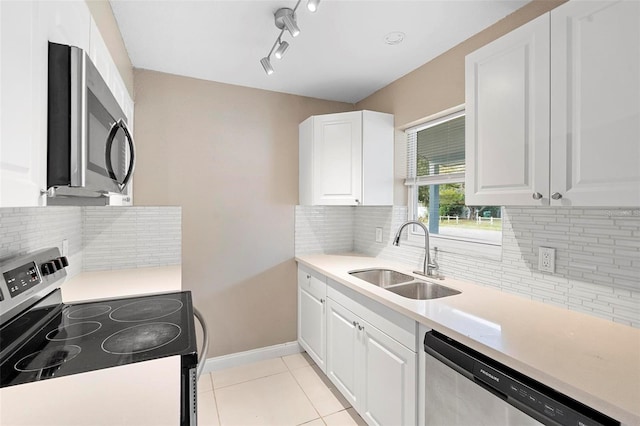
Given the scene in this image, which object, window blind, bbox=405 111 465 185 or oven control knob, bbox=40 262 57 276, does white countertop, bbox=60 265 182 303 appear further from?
window blind, bbox=405 111 465 185

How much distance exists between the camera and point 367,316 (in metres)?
1.82

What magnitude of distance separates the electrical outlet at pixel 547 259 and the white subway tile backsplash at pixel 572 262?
2cm

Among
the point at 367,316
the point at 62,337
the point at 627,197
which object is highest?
the point at 627,197

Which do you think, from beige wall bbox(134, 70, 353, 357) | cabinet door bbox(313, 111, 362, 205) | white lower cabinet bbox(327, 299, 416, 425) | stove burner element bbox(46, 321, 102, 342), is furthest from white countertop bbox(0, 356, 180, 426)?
cabinet door bbox(313, 111, 362, 205)

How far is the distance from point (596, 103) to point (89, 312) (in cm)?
210

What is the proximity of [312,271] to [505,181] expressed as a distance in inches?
63.3

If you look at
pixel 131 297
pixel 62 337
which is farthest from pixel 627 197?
pixel 131 297

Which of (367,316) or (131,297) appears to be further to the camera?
(367,316)

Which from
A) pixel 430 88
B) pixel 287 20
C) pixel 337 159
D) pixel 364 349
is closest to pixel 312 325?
pixel 364 349

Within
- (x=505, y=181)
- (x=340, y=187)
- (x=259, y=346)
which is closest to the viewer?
(x=505, y=181)

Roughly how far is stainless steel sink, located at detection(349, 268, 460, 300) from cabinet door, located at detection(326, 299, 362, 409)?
295 mm

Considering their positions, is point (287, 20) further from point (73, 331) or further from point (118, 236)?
point (118, 236)

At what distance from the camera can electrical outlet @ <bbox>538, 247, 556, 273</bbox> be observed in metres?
1.50

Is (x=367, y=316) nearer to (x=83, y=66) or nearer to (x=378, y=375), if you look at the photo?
(x=378, y=375)
